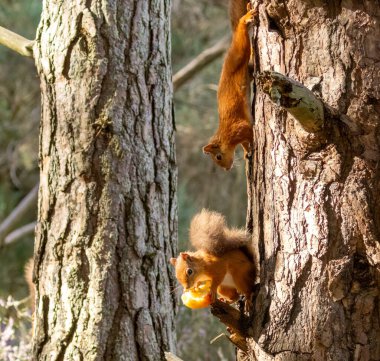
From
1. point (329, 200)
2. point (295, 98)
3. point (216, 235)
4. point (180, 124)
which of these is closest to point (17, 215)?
point (180, 124)

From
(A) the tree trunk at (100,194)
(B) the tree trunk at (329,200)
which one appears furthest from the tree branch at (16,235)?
(B) the tree trunk at (329,200)

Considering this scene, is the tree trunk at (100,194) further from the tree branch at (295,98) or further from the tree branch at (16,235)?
the tree branch at (16,235)

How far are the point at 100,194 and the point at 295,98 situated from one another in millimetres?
1356

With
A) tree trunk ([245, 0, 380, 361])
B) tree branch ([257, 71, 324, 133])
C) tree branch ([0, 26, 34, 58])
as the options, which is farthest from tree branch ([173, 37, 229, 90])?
tree branch ([257, 71, 324, 133])

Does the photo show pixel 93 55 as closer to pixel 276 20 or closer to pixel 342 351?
pixel 276 20

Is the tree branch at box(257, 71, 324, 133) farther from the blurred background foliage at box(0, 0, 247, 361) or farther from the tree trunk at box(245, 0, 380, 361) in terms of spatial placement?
the blurred background foliage at box(0, 0, 247, 361)

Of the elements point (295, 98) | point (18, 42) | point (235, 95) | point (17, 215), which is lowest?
point (295, 98)

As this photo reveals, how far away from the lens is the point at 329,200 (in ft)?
4.74

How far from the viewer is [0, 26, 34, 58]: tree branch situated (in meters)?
2.78

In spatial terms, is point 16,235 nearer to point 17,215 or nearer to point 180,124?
point 17,215

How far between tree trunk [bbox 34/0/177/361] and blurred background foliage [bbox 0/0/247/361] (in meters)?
2.89

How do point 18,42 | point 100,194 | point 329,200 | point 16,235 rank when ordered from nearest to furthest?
point 329,200
point 100,194
point 18,42
point 16,235

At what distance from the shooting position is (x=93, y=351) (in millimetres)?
2514

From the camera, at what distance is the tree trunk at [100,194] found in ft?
8.36
